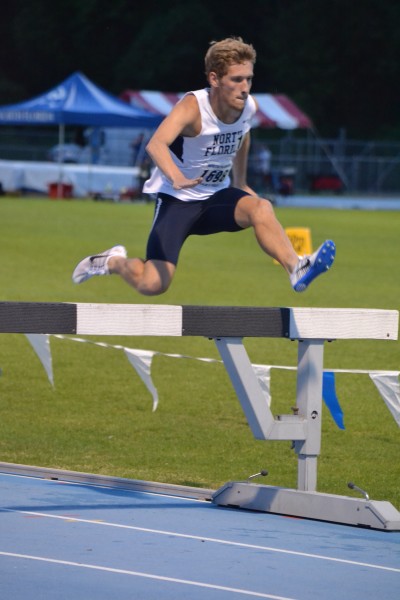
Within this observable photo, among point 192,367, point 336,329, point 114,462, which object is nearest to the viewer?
point 336,329

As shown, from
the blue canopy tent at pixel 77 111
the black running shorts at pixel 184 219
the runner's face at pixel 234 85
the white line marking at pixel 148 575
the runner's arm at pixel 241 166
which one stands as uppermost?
the blue canopy tent at pixel 77 111

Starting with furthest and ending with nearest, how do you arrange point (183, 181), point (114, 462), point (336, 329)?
point (114, 462) < point (336, 329) < point (183, 181)

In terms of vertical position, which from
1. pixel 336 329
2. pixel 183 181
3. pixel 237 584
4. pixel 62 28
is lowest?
pixel 237 584

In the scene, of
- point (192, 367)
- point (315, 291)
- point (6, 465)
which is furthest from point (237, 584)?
point (315, 291)

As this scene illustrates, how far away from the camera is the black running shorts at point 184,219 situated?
7.31 meters

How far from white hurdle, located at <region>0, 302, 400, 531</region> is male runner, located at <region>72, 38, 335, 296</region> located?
0.29 meters

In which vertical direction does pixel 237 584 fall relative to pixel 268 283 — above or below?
below

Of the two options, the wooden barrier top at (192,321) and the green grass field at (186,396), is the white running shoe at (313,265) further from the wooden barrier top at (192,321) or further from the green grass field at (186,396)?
the green grass field at (186,396)

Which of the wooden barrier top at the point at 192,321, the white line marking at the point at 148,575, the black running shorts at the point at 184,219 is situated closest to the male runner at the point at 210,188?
the black running shorts at the point at 184,219

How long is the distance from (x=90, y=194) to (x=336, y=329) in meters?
33.2

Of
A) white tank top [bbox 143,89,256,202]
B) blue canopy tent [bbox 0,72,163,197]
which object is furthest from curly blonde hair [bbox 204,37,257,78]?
blue canopy tent [bbox 0,72,163,197]

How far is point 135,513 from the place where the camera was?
7008 mm

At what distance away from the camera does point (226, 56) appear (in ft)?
22.9

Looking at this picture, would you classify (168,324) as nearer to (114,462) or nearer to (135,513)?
(135,513)
